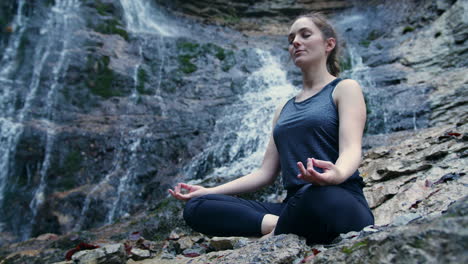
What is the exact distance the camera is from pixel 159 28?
36.6 feet

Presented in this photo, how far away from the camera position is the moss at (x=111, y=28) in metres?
9.15

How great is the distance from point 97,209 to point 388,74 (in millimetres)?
5953

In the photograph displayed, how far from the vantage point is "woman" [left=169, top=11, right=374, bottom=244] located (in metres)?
1.64

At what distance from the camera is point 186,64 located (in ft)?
30.5

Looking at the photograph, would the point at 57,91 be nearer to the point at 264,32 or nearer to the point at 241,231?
the point at 241,231

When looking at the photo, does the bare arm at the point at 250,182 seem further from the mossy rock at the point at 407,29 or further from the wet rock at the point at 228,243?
the mossy rock at the point at 407,29

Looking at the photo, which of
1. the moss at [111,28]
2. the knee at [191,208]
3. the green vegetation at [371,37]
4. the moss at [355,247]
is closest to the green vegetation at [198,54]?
the moss at [111,28]

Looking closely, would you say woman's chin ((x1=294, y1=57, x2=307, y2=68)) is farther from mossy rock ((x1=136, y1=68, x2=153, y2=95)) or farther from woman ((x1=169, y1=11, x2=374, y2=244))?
mossy rock ((x1=136, y1=68, x2=153, y2=95))

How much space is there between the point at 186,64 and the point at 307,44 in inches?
287

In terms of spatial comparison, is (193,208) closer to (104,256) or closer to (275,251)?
(275,251)

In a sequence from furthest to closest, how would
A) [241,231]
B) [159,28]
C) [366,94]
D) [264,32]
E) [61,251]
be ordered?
1. [264,32]
2. [159,28]
3. [366,94]
4. [61,251]
5. [241,231]

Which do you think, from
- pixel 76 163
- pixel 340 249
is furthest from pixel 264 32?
pixel 340 249

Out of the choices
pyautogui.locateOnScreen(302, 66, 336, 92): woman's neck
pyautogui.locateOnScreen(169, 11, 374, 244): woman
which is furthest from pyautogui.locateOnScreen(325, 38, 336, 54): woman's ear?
pyautogui.locateOnScreen(302, 66, 336, 92): woman's neck

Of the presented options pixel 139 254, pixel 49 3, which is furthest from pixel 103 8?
pixel 139 254
